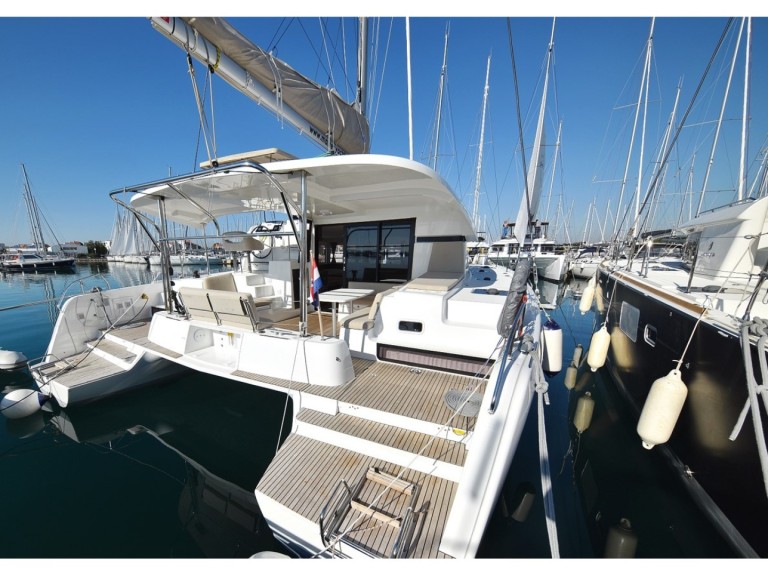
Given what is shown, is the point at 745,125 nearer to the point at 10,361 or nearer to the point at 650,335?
the point at 650,335

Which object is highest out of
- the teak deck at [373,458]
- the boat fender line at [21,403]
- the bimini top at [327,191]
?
Answer: the bimini top at [327,191]

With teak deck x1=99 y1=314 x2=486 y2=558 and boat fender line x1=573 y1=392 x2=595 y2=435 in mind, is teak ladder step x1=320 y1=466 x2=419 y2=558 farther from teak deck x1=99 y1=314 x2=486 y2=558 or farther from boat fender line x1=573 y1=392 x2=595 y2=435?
boat fender line x1=573 y1=392 x2=595 y2=435

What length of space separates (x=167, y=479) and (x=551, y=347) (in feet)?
18.4

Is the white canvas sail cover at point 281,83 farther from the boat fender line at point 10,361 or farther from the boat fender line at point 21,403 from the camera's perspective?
the boat fender line at point 10,361

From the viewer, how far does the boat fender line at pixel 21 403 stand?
168 inches

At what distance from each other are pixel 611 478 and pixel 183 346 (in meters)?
6.81

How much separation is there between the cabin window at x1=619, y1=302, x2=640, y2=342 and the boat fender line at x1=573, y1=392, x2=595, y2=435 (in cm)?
155

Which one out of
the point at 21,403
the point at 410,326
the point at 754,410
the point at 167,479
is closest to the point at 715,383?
the point at 754,410

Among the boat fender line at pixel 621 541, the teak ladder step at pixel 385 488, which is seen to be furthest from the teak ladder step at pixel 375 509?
the boat fender line at pixel 621 541

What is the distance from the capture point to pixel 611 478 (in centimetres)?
384

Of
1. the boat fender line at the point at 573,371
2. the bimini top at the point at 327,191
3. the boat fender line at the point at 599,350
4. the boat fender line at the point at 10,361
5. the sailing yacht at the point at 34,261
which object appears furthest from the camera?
the sailing yacht at the point at 34,261

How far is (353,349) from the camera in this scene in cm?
460

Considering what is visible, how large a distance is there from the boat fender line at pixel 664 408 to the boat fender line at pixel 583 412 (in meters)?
2.15

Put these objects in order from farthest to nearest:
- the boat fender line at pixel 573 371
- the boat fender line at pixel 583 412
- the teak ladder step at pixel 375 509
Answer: the boat fender line at pixel 573 371
the boat fender line at pixel 583 412
the teak ladder step at pixel 375 509
